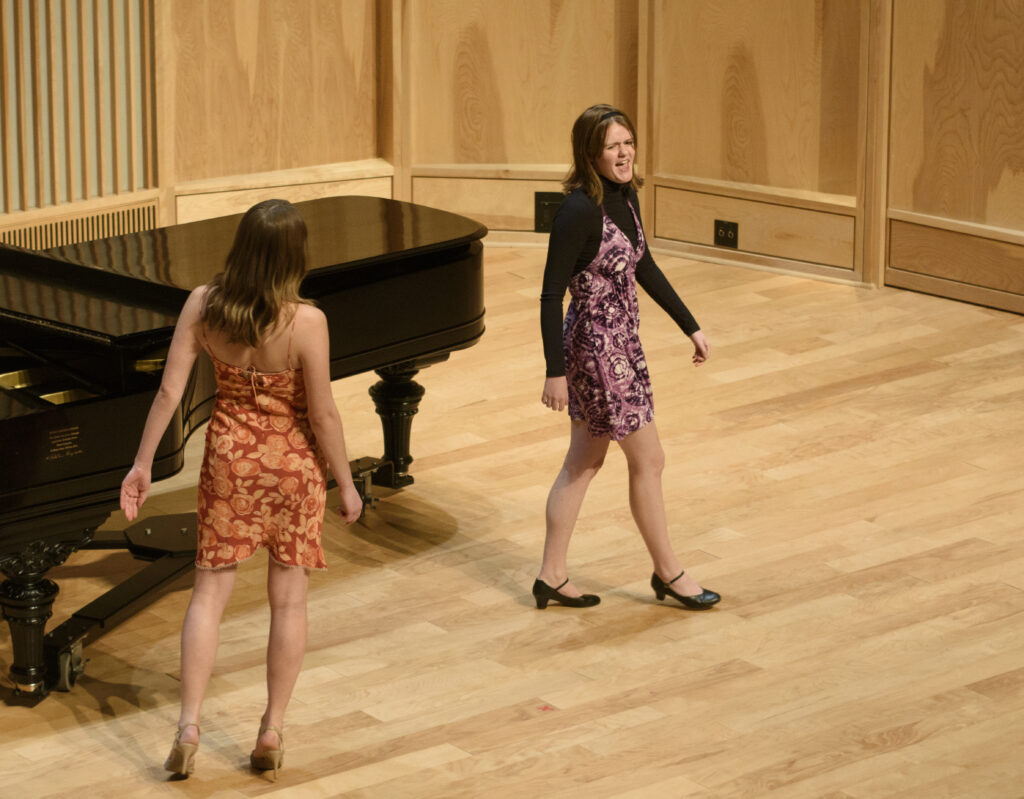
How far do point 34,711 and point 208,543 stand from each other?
70 centimetres

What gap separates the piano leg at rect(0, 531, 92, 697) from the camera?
11.4 ft

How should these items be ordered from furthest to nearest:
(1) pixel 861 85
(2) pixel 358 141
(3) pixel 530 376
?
(2) pixel 358 141
(1) pixel 861 85
(3) pixel 530 376

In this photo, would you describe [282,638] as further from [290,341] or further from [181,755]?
[290,341]

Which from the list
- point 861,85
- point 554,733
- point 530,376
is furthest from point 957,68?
point 554,733

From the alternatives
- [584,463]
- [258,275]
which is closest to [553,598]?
[584,463]

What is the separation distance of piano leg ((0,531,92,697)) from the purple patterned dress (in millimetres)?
1129

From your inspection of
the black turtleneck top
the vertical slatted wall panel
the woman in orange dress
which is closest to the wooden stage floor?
the woman in orange dress

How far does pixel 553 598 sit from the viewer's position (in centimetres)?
407

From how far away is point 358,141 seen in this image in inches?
294

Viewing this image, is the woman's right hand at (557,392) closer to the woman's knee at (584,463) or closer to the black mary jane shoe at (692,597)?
the woman's knee at (584,463)

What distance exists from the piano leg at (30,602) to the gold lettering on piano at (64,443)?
0.64ft

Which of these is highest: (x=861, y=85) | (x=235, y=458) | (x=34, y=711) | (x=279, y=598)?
(x=861, y=85)

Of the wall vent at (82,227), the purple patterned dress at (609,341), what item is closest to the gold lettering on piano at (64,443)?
the purple patterned dress at (609,341)

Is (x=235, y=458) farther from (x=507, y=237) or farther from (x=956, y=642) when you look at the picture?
(x=507, y=237)
